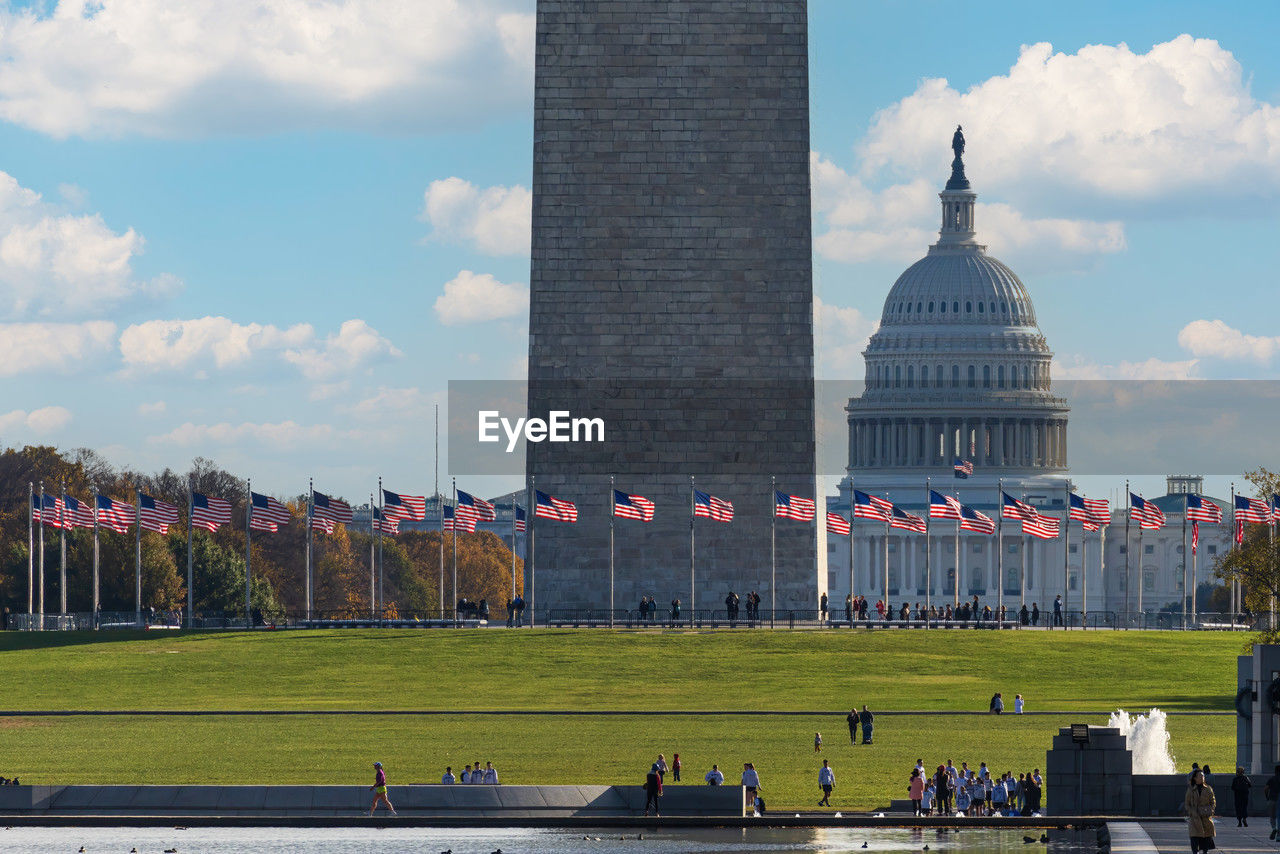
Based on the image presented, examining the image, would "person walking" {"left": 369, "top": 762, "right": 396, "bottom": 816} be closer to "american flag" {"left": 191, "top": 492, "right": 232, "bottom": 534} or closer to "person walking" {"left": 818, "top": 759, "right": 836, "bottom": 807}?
"person walking" {"left": 818, "top": 759, "right": 836, "bottom": 807}

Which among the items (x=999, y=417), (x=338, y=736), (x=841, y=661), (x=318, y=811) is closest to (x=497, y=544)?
(x=999, y=417)

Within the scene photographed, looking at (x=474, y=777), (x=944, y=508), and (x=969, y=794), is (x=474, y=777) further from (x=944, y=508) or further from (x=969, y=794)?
(x=944, y=508)

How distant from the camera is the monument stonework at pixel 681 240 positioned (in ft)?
252

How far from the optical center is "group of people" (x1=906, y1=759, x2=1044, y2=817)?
42.0 metres

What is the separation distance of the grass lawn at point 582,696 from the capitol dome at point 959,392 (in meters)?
116

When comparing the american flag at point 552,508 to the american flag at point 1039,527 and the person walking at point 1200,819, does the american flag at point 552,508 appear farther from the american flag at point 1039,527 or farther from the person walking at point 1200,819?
the person walking at point 1200,819

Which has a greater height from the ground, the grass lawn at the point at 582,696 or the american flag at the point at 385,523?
the american flag at the point at 385,523

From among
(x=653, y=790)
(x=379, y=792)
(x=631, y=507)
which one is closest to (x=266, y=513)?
(x=631, y=507)

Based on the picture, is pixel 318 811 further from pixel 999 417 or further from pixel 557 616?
pixel 999 417

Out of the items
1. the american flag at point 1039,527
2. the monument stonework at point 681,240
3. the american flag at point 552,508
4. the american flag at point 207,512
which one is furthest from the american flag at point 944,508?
the american flag at point 207,512

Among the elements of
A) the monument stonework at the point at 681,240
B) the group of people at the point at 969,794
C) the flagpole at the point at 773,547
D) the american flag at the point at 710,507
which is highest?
the monument stonework at the point at 681,240

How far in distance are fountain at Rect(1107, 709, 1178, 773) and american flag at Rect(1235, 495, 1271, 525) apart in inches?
1293

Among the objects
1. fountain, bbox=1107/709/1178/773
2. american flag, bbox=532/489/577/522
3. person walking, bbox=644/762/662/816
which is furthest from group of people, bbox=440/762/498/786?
american flag, bbox=532/489/577/522

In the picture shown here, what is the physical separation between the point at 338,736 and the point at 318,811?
1079 centimetres
